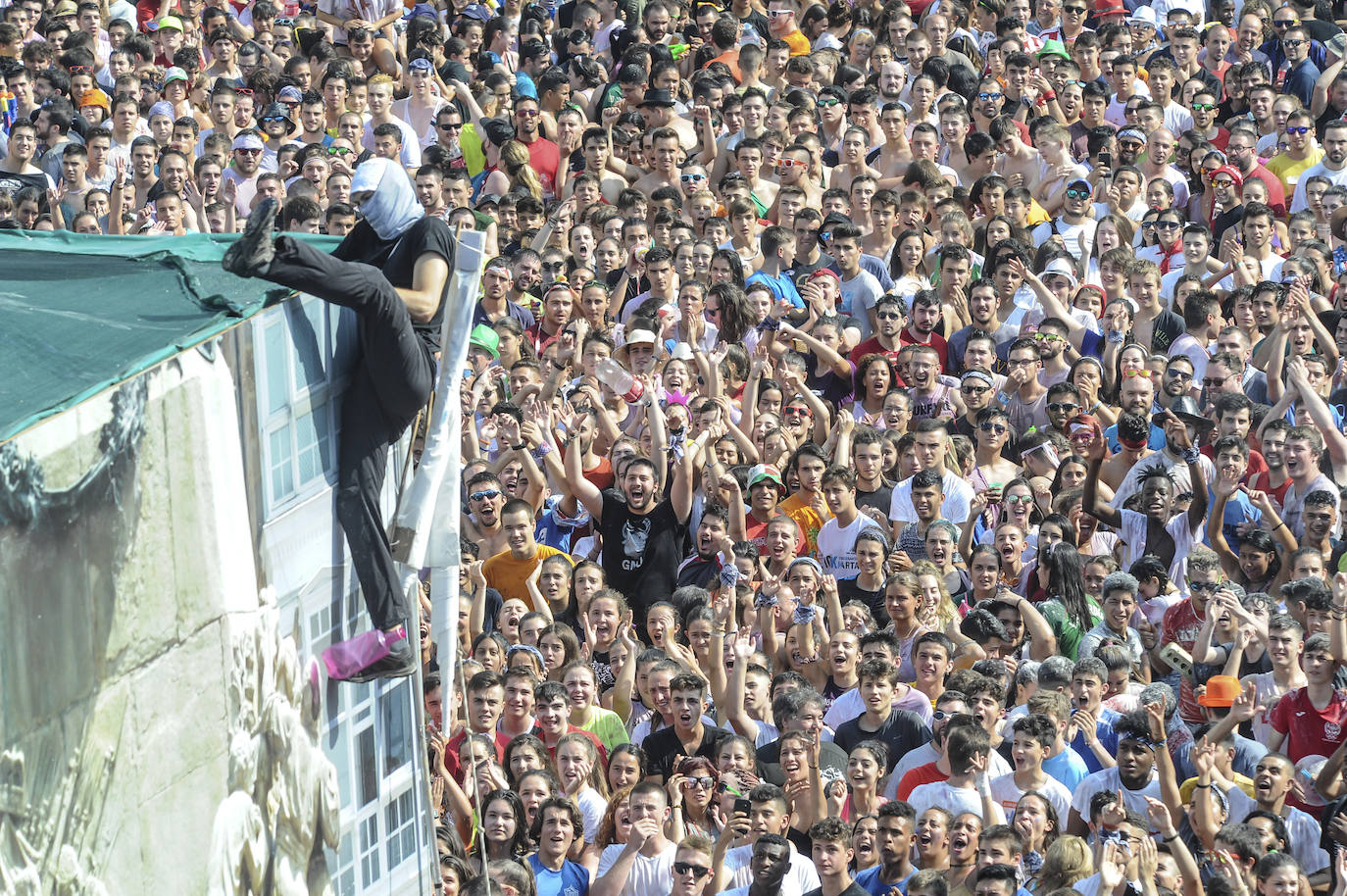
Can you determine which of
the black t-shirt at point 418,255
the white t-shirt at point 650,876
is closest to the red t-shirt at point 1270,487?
the white t-shirt at point 650,876

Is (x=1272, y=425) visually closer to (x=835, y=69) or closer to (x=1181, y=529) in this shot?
(x=1181, y=529)

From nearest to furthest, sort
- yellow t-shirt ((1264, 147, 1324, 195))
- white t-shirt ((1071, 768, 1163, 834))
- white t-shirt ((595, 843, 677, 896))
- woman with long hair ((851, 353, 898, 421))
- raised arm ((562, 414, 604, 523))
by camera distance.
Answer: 1. white t-shirt ((595, 843, 677, 896))
2. white t-shirt ((1071, 768, 1163, 834))
3. raised arm ((562, 414, 604, 523))
4. woman with long hair ((851, 353, 898, 421))
5. yellow t-shirt ((1264, 147, 1324, 195))

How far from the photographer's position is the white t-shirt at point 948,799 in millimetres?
9164

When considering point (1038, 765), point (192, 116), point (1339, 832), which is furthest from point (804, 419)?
point (192, 116)

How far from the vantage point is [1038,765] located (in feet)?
30.6

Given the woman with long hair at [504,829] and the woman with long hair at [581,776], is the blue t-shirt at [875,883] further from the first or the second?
the woman with long hair at [504,829]

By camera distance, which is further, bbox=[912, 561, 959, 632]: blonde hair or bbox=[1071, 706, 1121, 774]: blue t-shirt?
bbox=[912, 561, 959, 632]: blonde hair

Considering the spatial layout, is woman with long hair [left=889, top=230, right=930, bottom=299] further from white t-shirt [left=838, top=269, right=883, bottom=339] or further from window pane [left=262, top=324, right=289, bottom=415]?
window pane [left=262, top=324, right=289, bottom=415]

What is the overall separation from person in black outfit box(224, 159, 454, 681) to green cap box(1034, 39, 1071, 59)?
10316 mm

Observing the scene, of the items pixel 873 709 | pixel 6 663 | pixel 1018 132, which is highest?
pixel 6 663

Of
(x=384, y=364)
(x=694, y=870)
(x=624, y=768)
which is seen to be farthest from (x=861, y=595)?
(x=384, y=364)

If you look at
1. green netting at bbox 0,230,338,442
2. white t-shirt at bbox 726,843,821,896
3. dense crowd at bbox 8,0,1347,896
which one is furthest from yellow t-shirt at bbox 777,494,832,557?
green netting at bbox 0,230,338,442

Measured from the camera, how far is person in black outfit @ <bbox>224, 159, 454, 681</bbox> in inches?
251

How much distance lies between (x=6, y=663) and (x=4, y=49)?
12.3 meters
